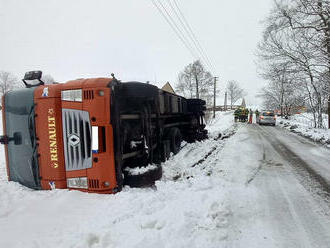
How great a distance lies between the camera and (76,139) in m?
3.41

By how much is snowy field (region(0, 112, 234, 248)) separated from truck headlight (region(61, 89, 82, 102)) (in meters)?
1.57

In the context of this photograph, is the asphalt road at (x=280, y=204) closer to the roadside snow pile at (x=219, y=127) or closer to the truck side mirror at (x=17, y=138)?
the truck side mirror at (x=17, y=138)

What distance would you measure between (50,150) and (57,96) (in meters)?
0.94

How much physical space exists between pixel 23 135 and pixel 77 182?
4.56ft

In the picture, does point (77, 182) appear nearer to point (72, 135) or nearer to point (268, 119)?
point (72, 135)

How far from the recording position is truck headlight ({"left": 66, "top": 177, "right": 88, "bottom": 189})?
3.38 m

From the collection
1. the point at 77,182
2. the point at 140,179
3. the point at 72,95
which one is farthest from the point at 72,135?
the point at 140,179

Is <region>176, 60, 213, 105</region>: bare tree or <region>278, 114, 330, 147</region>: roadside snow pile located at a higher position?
<region>176, 60, 213, 105</region>: bare tree

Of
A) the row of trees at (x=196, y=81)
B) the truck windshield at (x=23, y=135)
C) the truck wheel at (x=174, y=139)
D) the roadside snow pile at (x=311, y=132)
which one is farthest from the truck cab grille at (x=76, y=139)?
the row of trees at (x=196, y=81)

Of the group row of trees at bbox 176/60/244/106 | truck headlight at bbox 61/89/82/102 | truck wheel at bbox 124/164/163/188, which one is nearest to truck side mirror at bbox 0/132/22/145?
truck headlight at bbox 61/89/82/102

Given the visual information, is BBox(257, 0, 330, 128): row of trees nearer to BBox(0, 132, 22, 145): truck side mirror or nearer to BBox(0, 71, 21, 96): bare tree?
BBox(0, 132, 22, 145): truck side mirror

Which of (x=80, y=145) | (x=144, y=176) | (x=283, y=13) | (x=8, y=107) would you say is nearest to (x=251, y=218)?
(x=144, y=176)

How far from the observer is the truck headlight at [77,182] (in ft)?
11.1

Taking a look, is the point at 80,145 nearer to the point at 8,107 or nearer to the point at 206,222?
the point at 8,107
